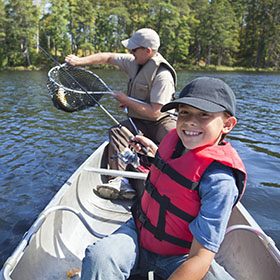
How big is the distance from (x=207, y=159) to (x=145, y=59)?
9.72 ft

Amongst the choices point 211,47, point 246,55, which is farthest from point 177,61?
point 246,55

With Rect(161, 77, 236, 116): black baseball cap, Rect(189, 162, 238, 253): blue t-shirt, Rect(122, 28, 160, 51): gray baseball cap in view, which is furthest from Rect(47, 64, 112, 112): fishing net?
Rect(189, 162, 238, 253): blue t-shirt

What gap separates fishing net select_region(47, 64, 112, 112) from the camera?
12.2 feet

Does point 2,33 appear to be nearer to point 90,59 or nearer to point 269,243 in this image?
point 90,59

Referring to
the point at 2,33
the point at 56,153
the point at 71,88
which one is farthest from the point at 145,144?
the point at 2,33

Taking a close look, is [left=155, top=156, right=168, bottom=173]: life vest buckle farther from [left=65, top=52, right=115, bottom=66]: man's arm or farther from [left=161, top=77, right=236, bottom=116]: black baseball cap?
[left=65, top=52, right=115, bottom=66]: man's arm

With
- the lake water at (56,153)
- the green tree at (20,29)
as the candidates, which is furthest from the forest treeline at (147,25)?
the lake water at (56,153)

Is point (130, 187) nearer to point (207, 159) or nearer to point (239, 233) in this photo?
point (239, 233)

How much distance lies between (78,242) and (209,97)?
223 centimetres

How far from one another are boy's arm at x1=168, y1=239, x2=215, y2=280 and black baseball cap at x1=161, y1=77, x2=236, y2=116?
30.4 inches

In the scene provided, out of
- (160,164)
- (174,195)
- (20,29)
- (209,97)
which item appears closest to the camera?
(209,97)

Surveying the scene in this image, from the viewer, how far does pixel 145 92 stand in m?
4.28

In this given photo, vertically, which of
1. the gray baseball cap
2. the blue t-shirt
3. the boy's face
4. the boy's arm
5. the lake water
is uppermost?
the gray baseball cap

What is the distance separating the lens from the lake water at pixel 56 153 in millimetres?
4297
